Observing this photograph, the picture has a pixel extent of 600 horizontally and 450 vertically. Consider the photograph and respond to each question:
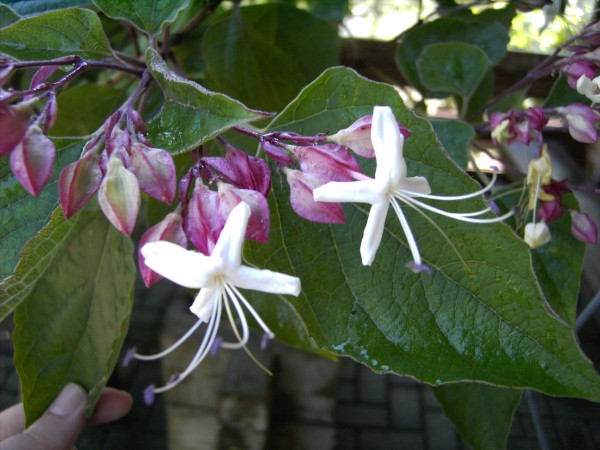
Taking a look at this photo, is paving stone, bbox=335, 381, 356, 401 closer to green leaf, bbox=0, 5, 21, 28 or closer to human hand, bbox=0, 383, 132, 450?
human hand, bbox=0, 383, 132, 450

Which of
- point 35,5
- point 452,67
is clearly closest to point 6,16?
point 35,5

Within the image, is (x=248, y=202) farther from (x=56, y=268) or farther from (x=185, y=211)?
(x=56, y=268)

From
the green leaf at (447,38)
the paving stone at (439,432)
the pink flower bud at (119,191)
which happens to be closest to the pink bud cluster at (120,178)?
the pink flower bud at (119,191)

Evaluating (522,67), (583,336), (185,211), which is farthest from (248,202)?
(522,67)

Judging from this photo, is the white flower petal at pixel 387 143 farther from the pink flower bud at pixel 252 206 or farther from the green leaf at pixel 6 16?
the green leaf at pixel 6 16

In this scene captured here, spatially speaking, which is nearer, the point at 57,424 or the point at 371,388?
the point at 57,424

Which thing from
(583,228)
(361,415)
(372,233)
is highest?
(372,233)

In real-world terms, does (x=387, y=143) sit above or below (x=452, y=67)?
above

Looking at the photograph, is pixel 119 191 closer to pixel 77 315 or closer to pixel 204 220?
pixel 204 220
